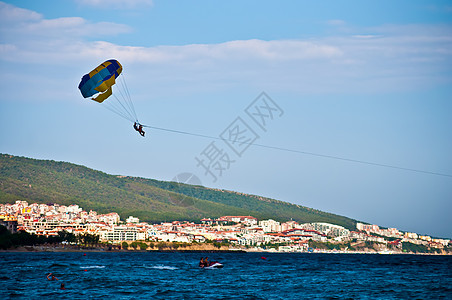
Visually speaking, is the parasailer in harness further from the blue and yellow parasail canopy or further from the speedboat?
the speedboat

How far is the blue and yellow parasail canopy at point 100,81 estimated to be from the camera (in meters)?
42.0

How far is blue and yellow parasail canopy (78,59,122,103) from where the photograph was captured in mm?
42031

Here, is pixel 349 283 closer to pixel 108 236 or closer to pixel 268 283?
pixel 268 283

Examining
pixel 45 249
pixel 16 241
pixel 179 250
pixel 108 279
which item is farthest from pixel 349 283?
pixel 179 250

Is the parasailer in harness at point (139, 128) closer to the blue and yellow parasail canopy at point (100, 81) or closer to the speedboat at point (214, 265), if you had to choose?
the blue and yellow parasail canopy at point (100, 81)

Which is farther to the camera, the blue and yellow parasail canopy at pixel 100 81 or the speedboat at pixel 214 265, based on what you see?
the speedboat at pixel 214 265

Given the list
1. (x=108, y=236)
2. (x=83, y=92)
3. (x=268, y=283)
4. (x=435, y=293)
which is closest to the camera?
(x=83, y=92)

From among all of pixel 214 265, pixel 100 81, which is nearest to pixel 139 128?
pixel 100 81

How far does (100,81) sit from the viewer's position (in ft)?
139

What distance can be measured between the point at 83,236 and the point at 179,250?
125ft

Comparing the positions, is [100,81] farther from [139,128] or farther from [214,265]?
[214,265]

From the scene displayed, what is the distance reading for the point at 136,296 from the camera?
143ft

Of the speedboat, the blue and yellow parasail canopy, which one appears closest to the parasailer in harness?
the blue and yellow parasail canopy

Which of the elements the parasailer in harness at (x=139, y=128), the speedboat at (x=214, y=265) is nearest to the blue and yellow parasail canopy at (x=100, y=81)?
the parasailer in harness at (x=139, y=128)
